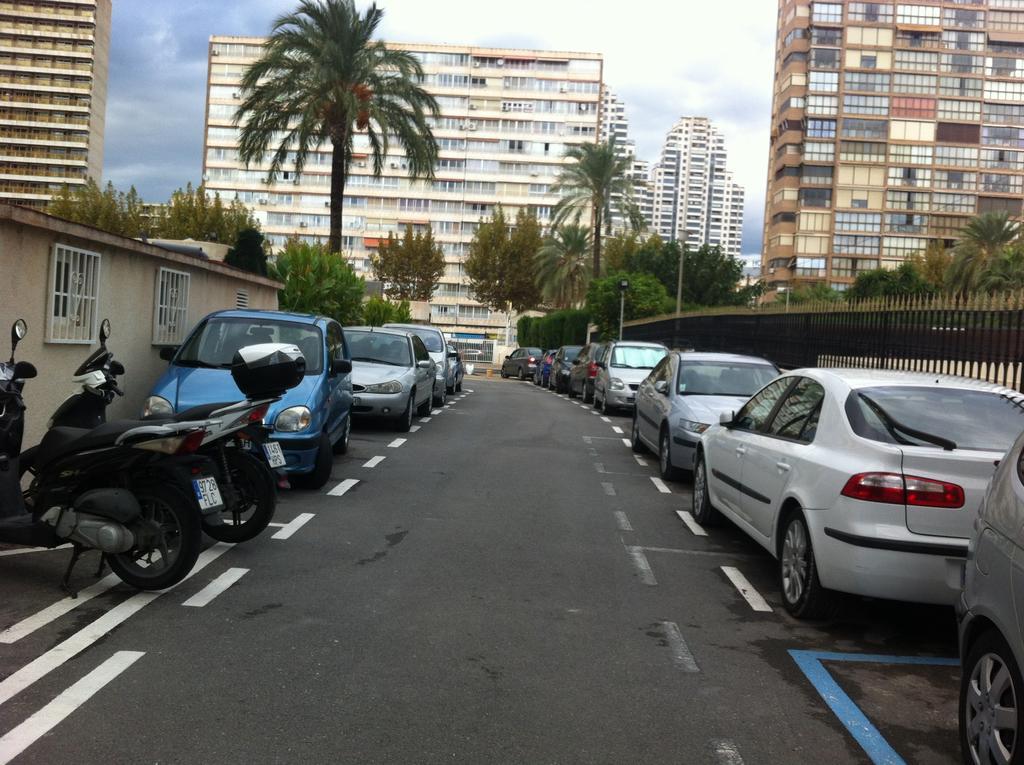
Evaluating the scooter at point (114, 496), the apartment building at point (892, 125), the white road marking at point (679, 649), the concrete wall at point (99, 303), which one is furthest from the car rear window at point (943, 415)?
the apartment building at point (892, 125)

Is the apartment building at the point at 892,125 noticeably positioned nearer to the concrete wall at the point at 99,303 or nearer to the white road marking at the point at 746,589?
the concrete wall at the point at 99,303

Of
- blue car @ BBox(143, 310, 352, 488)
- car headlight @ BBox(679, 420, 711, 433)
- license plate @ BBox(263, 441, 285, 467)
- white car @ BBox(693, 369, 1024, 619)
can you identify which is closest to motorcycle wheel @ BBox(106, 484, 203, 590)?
license plate @ BBox(263, 441, 285, 467)

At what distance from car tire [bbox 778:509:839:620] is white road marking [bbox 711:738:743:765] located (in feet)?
6.37

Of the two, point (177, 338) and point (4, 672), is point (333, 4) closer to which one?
point (177, 338)

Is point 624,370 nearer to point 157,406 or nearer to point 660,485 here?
point 660,485

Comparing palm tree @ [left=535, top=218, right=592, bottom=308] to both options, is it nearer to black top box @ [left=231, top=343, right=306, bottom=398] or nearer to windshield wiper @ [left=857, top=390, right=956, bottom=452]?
black top box @ [left=231, top=343, right=306, bottom=398]

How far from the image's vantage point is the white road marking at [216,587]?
19.2ft

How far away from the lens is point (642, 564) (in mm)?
7477

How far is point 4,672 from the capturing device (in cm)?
452

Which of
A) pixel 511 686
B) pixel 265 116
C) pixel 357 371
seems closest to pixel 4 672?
pixel 511 686

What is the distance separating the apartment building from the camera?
95000 millimetres

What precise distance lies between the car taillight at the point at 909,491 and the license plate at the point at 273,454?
154 inches

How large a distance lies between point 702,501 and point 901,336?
7.14 metres

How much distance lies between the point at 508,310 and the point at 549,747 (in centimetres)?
7743
